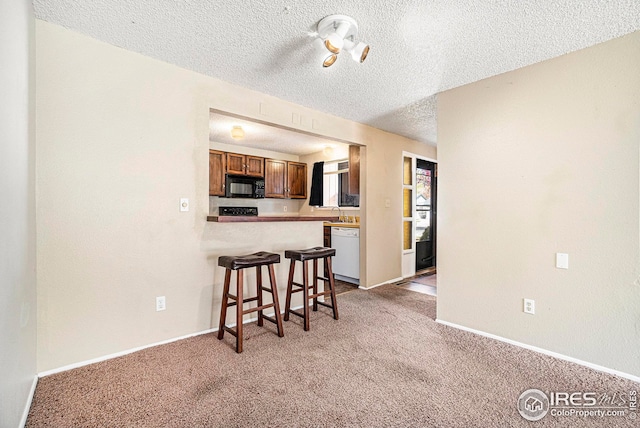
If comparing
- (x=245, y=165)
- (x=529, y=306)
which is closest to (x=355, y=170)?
(x=245, y=165)

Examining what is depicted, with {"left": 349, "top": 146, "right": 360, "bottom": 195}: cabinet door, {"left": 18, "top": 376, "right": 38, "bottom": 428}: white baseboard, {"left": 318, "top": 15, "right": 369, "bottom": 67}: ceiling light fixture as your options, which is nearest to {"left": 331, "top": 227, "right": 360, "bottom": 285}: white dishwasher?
{"left": 349, "top": 146, "right": 360, "bottom": 195}: cabinet door

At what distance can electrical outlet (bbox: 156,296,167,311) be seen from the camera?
2304 mm

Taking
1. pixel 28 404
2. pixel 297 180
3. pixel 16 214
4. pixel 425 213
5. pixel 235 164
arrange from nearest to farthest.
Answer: pixel 16 214, pixel 28 404, pixel 235 164, pixel 425 213, pixel 297 180

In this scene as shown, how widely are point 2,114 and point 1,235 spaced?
1.59 feet

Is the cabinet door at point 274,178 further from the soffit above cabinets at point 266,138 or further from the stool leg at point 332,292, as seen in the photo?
the stool leg at point 332,292

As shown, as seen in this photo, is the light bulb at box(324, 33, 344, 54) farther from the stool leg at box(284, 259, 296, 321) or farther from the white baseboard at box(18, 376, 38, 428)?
the white baseboard at box(18, 376, 38, 428)

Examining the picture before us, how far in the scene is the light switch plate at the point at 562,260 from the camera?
2.16 m

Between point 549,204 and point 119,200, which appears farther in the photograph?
point 549,204

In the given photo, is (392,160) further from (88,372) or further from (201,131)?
(88,372)

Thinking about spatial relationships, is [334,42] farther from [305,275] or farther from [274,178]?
[274,178]

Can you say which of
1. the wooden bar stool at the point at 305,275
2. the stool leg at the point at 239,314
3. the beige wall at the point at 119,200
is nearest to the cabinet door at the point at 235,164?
the beige wall at the point at 119,200

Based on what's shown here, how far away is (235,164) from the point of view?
16.9 ft

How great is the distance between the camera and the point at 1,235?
1.13 metres

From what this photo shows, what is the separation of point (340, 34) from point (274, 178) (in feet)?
13.1
